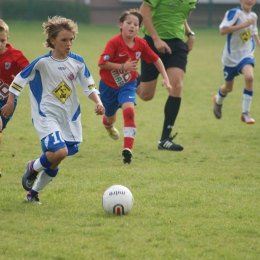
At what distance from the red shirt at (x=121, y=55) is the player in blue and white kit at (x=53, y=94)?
1.93m

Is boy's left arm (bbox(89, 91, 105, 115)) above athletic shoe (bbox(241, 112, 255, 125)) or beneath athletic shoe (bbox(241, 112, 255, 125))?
above

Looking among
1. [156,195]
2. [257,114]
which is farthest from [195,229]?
[257,114]

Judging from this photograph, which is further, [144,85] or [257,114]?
[257,114]

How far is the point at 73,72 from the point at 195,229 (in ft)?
6.07

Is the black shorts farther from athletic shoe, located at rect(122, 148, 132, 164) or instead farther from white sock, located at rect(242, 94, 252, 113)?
white sock, located at rect(242, 94, 252, 113)

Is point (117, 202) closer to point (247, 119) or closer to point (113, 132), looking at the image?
point (113, 132)

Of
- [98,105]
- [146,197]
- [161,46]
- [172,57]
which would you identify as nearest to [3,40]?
[98,105]

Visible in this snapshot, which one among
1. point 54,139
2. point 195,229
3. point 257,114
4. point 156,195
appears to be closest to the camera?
point 195,229

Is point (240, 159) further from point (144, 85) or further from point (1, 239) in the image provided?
point (1, 239)

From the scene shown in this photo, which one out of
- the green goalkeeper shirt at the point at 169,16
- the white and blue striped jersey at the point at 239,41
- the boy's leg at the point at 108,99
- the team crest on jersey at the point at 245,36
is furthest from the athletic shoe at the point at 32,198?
the team crest on jersey at the point at 245,36

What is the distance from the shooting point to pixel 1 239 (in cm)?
438

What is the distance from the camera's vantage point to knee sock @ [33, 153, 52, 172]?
539cm

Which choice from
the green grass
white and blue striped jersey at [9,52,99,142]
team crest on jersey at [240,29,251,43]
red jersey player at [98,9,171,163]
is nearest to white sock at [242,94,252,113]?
the green grass

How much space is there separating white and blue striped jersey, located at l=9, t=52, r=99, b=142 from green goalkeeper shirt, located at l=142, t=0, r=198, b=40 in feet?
9.99
